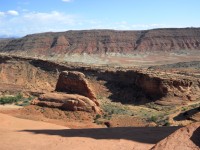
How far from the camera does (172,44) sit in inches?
4742

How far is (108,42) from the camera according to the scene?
120 meters

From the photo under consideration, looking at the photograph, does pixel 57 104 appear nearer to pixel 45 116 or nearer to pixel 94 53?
pixel 45 116

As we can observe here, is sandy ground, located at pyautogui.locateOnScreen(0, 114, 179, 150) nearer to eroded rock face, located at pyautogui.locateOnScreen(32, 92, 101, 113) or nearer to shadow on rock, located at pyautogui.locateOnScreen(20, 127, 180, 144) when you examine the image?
shadow on rock, located at pyautogui.locateOnScreen(20, 127, 180, 144)

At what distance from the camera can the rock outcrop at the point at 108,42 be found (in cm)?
11838

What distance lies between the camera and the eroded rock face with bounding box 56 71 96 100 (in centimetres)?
3291

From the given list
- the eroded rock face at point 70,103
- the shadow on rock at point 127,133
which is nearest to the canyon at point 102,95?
the eroded rock face at point 70,103

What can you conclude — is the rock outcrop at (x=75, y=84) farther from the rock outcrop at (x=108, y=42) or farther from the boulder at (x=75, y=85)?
the rock outcrop at (x=108, y=42)

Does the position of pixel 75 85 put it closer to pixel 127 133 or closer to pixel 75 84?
pixel 75 84

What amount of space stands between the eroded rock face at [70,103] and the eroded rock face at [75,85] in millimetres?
3166

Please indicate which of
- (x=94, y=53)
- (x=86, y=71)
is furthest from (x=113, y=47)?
(x=86, y=71)

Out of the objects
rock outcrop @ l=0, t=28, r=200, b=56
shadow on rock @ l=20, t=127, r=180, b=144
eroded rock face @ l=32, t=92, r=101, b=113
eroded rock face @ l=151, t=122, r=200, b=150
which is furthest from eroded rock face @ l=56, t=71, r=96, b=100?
rock outcrop @ l=0, t=28, r=200, b=56

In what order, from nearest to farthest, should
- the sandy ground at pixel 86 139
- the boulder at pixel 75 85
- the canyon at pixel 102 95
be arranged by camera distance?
the sandy ground at pixel 86 139 → the canyon at pixel 102 95 → the boulder at pixel 75 85

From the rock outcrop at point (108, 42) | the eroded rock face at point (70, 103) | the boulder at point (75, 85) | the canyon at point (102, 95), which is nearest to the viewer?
the canyon at point (102, 95)

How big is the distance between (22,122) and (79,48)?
9531 centimetres
